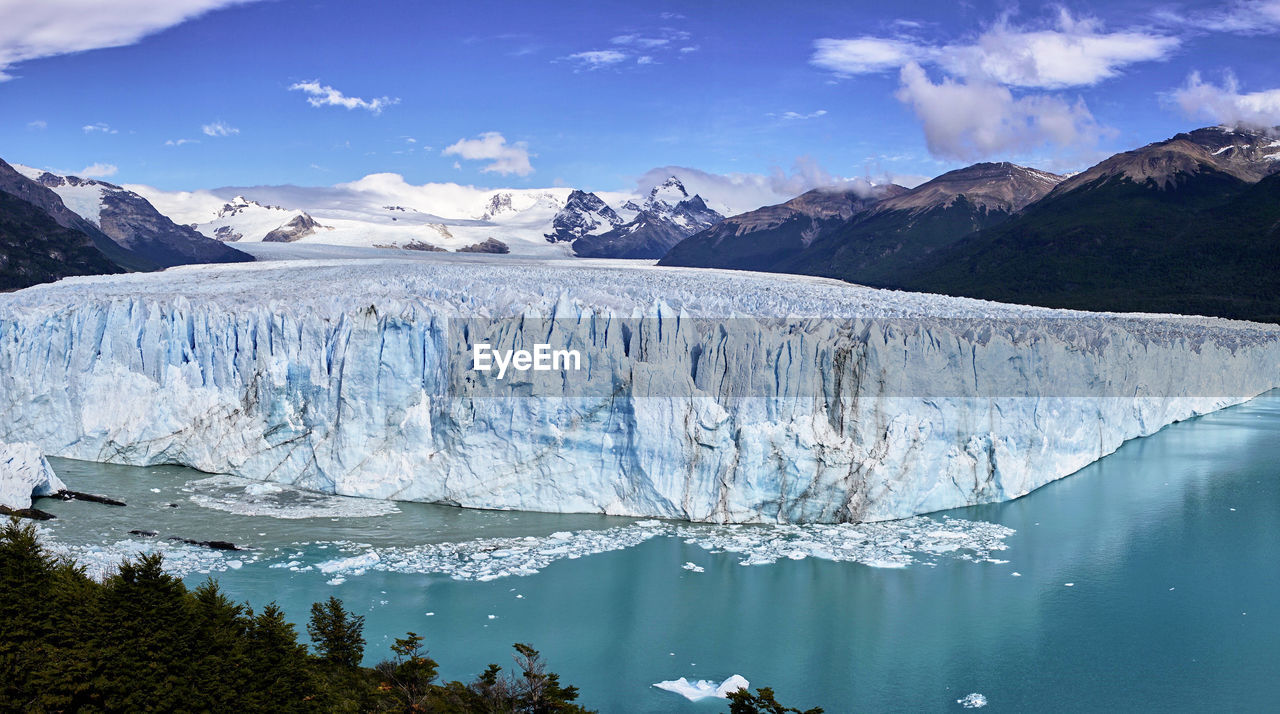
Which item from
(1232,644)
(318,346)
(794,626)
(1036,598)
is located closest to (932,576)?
(1036,598)

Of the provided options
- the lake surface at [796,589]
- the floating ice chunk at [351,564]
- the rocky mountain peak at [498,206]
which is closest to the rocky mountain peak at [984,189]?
the rocky mountain peak at [498,206]

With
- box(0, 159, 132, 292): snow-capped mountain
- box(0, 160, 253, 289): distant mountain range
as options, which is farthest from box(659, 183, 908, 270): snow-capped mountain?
box(0, 159, 132, 292): snow-capped mountain

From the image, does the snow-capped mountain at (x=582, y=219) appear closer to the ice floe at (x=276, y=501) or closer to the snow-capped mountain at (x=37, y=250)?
the snow-capped mountain at (x=37, y=250)

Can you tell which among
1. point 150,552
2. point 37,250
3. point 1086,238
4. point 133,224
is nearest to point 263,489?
point 150,552

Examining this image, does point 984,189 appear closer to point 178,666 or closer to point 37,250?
point 37,250

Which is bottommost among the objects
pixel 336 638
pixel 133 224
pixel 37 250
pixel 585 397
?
pixel 336 638

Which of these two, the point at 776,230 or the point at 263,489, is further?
the point at 776,230

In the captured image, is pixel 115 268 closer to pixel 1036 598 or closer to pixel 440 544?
pixel 440 544
